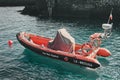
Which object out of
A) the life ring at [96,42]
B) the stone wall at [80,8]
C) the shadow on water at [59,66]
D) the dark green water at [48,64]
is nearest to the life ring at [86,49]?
the life ring at [96,42]

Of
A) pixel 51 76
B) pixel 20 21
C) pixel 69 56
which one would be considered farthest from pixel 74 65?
pixel 20 21

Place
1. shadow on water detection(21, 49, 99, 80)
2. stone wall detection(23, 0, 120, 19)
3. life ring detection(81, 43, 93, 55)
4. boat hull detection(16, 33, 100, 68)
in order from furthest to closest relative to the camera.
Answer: stone wall detection(23, 0, 120, 19), life ring detection(81, 43, 93, 55), shadow on water detection(21, 49, 99, 80), boat hull detection(16, 33, 100, 68)

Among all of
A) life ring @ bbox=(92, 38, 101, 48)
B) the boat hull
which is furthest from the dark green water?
life ring @ bbox=(92, 38, 101, 48)

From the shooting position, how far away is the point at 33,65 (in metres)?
27.7

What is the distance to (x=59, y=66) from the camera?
27516mm

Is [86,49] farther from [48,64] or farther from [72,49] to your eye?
[48,64]

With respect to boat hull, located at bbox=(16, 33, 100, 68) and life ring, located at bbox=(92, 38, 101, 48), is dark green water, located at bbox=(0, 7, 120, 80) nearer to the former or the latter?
boat hull, located at bbox=(16, 33, 100, 68)

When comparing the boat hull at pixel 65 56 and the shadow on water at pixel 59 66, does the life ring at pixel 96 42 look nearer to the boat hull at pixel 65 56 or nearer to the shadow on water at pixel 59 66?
the boat hull at pixel 65 56

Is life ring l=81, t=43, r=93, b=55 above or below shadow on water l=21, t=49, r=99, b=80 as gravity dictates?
above

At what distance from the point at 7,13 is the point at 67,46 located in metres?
36.3

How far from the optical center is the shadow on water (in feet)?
84.3

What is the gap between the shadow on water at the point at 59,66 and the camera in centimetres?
2569

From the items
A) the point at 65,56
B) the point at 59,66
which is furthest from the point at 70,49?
the point at 59,66

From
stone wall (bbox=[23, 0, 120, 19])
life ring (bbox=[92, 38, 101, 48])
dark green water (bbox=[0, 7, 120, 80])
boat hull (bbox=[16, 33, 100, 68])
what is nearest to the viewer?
dark green water (bbox=[0, 7, 120, 80])
